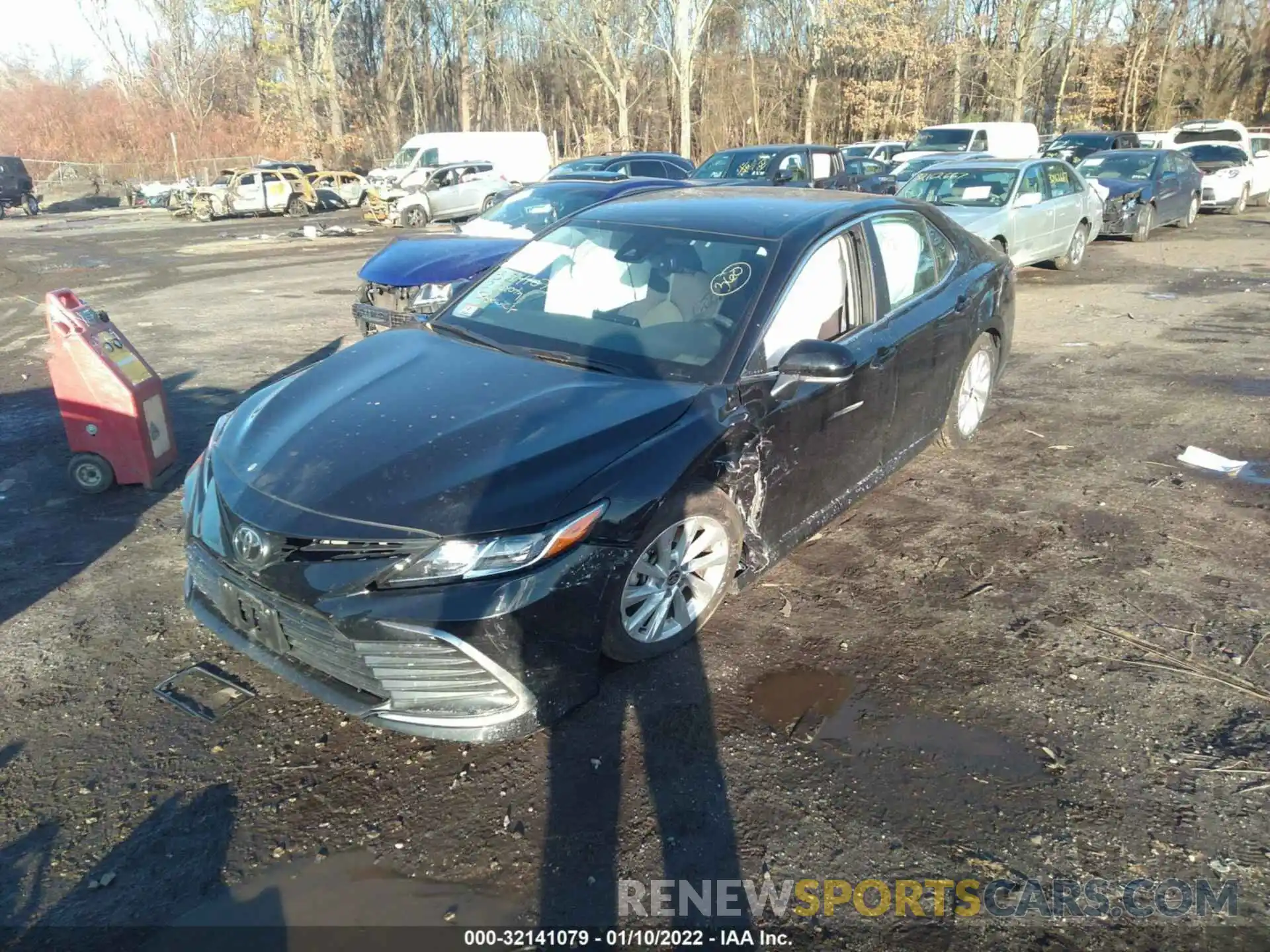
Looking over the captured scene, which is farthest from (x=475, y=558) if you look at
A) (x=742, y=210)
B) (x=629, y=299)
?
(x=742, y=210)

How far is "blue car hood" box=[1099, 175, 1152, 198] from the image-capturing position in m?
15.5

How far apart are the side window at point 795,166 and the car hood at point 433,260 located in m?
8.37

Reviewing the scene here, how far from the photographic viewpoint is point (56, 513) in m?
5.15

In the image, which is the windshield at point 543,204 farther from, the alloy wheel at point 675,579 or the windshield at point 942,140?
the windshield at point 942,140

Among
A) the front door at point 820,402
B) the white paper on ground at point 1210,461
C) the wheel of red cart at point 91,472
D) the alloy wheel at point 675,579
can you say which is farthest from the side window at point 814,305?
the wheel of red cart at point 91,472

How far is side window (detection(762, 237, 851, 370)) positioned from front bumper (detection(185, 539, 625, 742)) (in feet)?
4.31

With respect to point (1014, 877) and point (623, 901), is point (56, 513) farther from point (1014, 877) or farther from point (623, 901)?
point (1014, 877)

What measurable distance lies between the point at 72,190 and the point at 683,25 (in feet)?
91.9

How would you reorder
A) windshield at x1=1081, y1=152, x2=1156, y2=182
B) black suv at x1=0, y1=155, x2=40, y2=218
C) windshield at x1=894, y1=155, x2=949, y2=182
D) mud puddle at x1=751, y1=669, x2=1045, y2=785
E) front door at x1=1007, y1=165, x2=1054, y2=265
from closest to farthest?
mud puddle at x1=751, y1=669, x2=1045, y2=785 < front door at x1=1007, y1=165, x2=1054, y2=265 < windshield at x1=1081, y1=152, x2=1156, y2=182 < windshield at x1=894, y1=155, x2=949, y2=182 < black suv at x1=0, y1=155, x2=40, y2=218

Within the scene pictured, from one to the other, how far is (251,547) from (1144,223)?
56.5ft

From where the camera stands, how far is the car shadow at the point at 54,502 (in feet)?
14.6

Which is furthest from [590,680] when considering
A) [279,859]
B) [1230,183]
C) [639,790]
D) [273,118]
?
[273,118]

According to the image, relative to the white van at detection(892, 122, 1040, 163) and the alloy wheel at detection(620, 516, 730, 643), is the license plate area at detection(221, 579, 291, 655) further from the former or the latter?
the white van at detection(892, 122, 1040, 163)

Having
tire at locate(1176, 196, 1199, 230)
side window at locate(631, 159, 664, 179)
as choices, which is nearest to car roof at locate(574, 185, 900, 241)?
side window at locate(631, 159, 664, 179)
